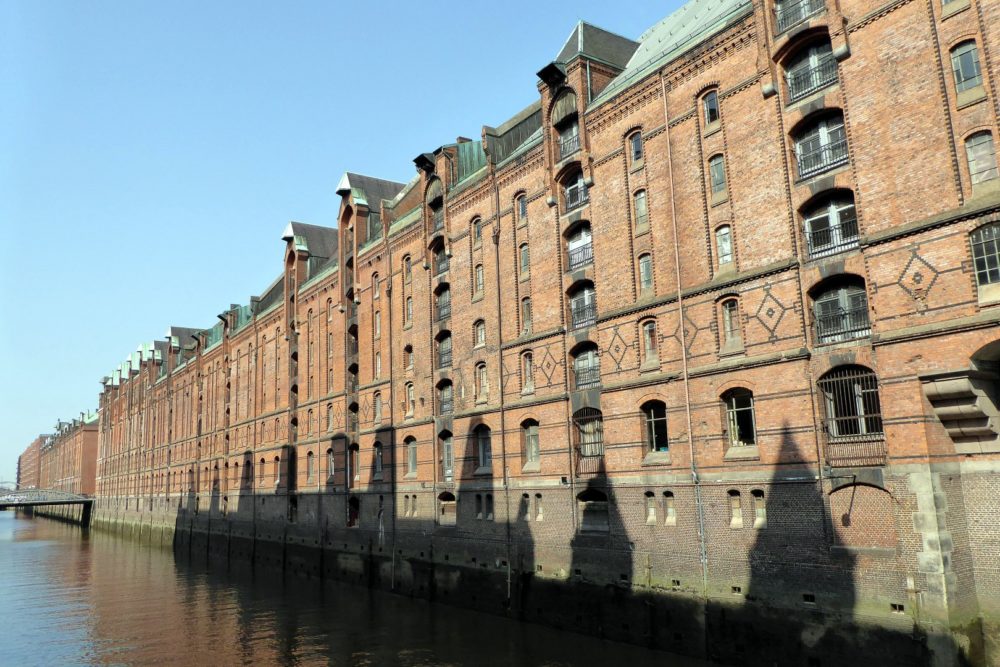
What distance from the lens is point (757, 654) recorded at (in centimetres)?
1825

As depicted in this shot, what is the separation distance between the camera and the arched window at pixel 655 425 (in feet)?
73.9

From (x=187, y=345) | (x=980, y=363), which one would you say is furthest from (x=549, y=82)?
(x=187, y=345)

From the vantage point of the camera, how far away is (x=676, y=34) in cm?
2536

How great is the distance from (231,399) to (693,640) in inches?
1931

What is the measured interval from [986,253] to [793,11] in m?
8.21

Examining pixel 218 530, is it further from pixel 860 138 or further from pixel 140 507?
pixel 860 138

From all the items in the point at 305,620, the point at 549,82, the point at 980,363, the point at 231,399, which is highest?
the point at 549,82

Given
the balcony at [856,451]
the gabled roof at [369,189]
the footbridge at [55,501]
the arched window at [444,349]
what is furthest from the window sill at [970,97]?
the footbridge at [55,501]

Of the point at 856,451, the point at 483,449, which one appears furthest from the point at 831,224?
the point at 483,449

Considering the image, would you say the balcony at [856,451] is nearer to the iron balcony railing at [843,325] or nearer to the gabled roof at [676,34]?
the iron balcony railing at [843,325]

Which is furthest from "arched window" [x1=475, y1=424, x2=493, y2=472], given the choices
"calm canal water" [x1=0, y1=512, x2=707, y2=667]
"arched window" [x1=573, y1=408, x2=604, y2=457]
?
"calm canal water" [x1=0, y1=512, x2=707, y2=667]

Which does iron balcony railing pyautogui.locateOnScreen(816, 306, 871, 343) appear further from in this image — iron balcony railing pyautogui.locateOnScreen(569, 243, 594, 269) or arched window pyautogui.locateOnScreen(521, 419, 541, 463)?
arched window pyautogui.locateOnScreen(521, 419, 541, 463)

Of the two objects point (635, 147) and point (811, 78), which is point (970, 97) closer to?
point (811, 78)

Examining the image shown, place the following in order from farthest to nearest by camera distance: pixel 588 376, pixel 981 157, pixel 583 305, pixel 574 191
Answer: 1. pixel 574 191
2. pixel 583 305
3. pixel 588 376
4. pixel 981 157
